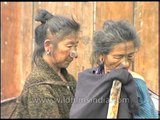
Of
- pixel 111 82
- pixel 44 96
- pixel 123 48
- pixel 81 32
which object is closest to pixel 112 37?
pixel 123 48

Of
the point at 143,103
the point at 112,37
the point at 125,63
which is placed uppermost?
the point at 112,37

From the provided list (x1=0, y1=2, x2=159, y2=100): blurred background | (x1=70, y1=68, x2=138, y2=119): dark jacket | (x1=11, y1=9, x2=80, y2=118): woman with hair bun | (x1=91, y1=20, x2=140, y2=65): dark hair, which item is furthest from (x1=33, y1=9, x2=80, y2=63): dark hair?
(x1=0, y1=2, x2=159, y2=100): blurred background

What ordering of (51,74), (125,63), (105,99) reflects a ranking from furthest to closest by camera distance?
1. (51,74)
2. (125,63)
3. (105,99)

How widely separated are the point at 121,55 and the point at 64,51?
0.92 ft

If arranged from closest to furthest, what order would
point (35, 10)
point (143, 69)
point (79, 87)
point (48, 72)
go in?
point (79, 87) → point (48, 72) → point (143, 69) → point (35, 10)

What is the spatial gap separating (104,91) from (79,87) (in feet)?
0.48

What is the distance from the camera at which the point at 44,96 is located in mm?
1658

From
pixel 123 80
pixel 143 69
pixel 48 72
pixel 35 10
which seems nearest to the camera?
pixel 123 80

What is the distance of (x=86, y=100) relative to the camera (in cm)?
153

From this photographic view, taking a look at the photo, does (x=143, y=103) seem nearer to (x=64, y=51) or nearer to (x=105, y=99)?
(x=105, y=99)

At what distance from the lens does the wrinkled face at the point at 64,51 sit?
5.85ft

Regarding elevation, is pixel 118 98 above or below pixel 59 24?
below

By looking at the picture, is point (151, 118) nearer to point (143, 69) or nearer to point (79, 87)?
point (79, 87)

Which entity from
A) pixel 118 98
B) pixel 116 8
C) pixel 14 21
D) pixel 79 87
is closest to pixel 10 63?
pixel 14 21
